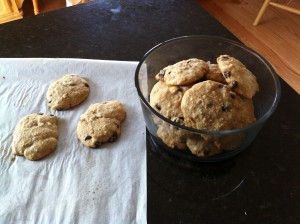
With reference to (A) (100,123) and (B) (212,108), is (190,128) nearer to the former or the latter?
(B) (212,108)

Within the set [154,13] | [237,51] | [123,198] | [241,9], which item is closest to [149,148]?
[123,198]

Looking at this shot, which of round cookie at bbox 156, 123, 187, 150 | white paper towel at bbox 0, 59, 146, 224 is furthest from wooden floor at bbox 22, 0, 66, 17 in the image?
round cookie at bbox 156, 123, 187, 150

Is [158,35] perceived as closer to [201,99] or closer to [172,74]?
[172,74]

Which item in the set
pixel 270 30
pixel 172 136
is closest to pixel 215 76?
pixel 172 136

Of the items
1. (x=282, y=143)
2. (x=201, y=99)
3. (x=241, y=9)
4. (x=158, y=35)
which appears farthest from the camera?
(x=241, y=9)

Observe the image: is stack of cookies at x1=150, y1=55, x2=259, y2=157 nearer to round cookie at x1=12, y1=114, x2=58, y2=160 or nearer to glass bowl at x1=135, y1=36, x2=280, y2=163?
glass bowl at x1=135, y1=36, x2=280, y2=163

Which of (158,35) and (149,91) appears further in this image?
(158,35)
